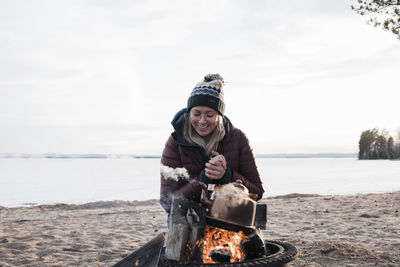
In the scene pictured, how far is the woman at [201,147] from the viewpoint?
8.73 ft

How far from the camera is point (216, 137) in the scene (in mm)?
2797

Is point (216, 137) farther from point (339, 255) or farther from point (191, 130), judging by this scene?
point (339, 255)

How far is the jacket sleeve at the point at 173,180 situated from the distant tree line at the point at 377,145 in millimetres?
69645

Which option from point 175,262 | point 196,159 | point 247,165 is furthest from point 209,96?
point 175,262

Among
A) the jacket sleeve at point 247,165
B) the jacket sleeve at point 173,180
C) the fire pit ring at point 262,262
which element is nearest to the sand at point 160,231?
the jacket sleeve at point 247,165

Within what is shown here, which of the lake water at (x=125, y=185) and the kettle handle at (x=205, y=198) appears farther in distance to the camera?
the lake water at (x=125, y=185)

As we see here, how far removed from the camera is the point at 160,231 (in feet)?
21.9

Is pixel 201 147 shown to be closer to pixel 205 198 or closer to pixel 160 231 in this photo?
pixel 205 198

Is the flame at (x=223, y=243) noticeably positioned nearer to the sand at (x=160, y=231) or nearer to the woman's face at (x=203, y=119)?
the woman's face at (x=203, y=119)

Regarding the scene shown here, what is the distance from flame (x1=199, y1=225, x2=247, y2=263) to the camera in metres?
2.46

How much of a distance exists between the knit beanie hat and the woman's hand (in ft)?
1.57

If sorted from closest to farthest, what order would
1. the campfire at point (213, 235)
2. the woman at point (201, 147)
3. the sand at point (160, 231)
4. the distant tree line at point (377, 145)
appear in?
the campfire at point (213, 235), the woman at point (201, 147), the sand at point (160, 231), the distant tree line at point (377, 145)

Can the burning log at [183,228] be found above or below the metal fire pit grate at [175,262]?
above

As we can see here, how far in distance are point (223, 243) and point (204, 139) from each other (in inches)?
33.2
